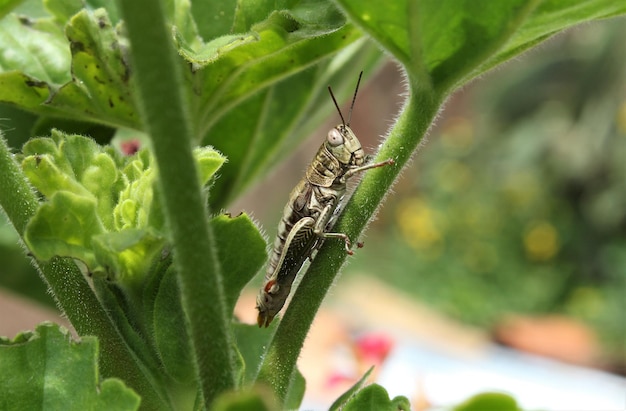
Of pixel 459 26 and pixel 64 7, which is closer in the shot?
pixel 459 26

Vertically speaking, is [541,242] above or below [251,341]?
above

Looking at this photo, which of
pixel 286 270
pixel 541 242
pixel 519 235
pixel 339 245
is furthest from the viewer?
pixel 519 235

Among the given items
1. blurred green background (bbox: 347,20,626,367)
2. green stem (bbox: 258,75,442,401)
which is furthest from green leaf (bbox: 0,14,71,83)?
blurred green background (bbox: 347,20,626,367)

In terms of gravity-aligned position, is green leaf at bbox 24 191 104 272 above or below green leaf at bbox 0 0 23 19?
below

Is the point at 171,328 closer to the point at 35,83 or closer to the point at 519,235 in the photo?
the point at 35,83

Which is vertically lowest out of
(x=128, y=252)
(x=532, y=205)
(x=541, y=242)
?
(x=128, y=252)

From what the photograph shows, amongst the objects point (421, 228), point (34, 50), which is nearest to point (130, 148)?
point (34, 50)

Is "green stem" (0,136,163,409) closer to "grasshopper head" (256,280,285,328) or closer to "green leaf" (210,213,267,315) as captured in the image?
"green leaf" (210,213,267,315)

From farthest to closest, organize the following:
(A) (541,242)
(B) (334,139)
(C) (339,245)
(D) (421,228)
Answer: (D) (421,228) < (A) (541,242) < (B) (334,139) < (C) (339,245)
